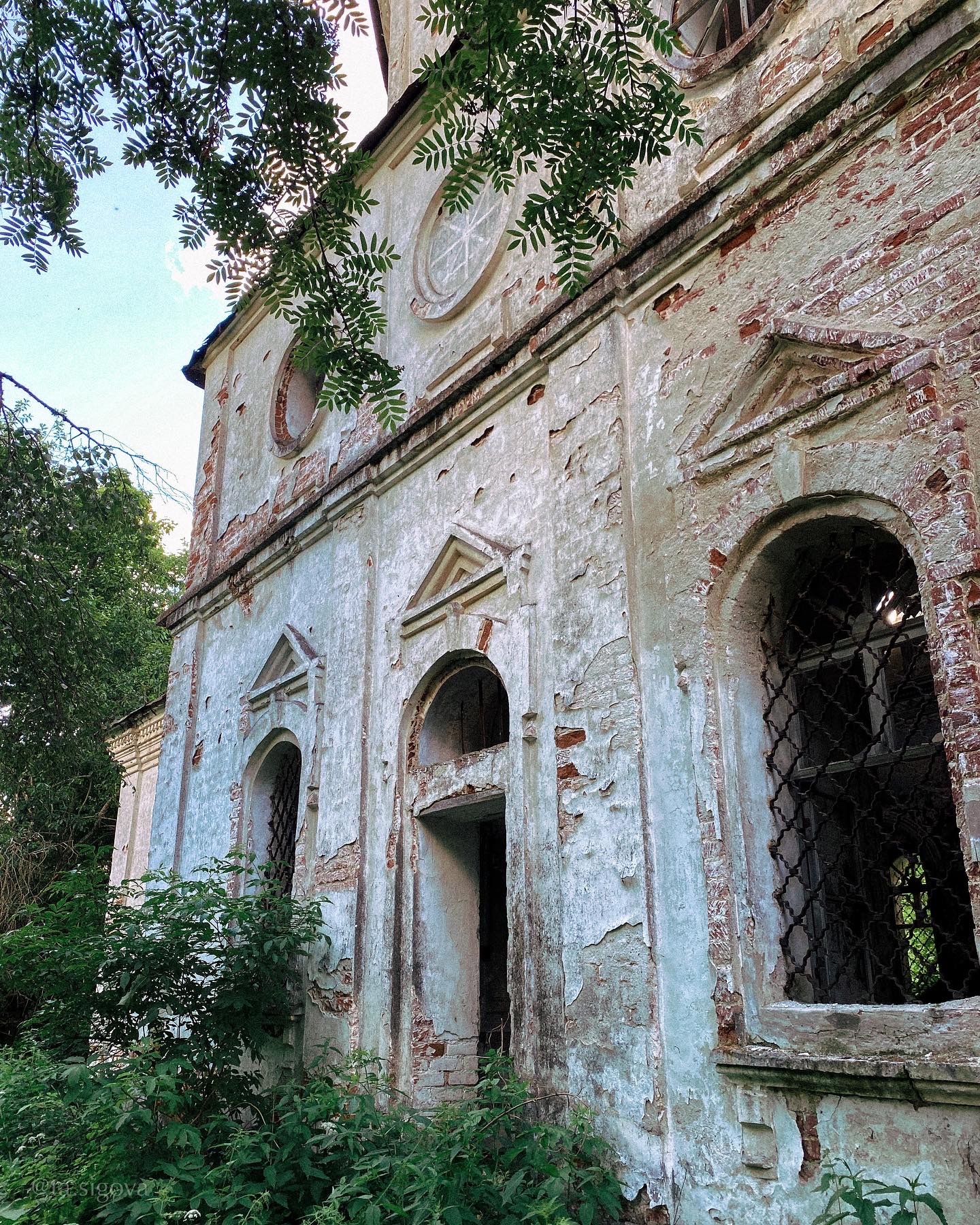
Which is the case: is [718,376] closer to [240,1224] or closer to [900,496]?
[900,496]

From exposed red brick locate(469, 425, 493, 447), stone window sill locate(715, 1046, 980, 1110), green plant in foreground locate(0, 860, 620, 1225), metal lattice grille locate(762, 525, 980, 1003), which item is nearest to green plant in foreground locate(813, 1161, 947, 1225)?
stone window sill locate(715, 1046, 980, 1110)

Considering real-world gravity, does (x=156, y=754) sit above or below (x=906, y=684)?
above

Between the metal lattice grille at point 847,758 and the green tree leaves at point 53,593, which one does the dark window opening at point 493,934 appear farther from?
the green tree leaves at point 53,593

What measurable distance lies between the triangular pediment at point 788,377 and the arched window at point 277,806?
477 centimetres

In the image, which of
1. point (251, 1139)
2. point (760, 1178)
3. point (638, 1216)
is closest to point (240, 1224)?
point (251, 1139)

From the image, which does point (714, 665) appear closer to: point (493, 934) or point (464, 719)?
point (464, 719)

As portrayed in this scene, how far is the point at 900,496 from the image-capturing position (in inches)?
149

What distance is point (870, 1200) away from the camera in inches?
126

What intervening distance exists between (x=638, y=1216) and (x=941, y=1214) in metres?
1.57

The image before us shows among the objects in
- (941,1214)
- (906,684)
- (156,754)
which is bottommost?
(941,1214)

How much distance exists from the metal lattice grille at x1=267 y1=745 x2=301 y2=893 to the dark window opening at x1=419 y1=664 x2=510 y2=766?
208cm

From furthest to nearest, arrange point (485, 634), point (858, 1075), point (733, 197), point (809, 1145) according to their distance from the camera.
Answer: point (485, 634)
point (733, 197)
point (809, 1145)
point (858, 1075)

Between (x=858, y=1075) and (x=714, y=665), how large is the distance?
1.67 metres

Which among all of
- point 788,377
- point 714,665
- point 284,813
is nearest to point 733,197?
point 788,377
